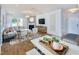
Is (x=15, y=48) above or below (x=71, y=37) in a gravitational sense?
below

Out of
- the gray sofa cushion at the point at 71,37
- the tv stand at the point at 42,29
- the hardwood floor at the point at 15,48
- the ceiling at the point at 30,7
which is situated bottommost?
the hardwood floor at the point at 15,48

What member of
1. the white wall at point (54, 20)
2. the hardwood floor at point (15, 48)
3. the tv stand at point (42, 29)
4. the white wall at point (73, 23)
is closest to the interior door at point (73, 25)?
the white wall at point (73, 23)

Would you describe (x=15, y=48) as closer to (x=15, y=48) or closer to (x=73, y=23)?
A: (x=15, y=48)

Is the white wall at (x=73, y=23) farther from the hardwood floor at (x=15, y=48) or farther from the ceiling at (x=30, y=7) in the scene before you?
the hardwood floor at (x=15, y=48)

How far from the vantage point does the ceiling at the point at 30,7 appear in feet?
6.04

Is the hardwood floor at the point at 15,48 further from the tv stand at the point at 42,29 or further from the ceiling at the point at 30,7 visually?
the ceiling at the point at 30,7

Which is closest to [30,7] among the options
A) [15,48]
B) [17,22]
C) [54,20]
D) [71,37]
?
[17,22]

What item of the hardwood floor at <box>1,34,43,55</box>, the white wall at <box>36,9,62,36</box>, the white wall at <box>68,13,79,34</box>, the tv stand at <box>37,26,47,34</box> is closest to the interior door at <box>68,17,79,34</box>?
the white wall at <box>68,13,79,34</box>

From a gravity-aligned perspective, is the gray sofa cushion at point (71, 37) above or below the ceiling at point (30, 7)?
below

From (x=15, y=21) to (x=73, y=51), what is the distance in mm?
1080

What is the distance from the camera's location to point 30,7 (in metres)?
1.87

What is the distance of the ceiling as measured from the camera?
1.84m
